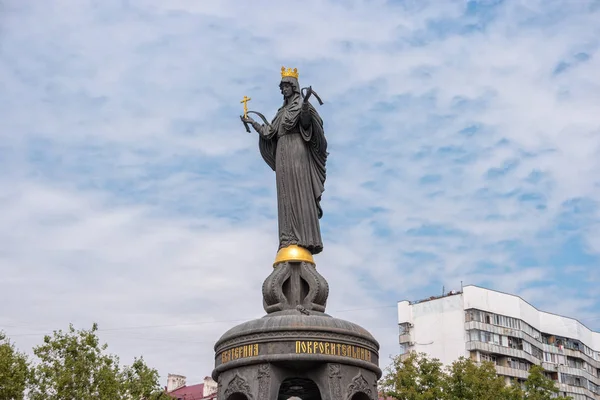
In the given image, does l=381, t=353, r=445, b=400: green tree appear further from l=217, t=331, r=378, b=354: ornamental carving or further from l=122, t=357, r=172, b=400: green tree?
l=217, t=331, r=378, b=354: ornamental carving

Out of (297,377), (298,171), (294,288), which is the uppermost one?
(298,171)

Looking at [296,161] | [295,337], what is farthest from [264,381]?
[296,161]

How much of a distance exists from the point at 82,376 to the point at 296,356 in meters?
22.7

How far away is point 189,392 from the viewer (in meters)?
66.7

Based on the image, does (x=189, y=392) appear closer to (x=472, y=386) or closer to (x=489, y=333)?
(x=489, y=333)

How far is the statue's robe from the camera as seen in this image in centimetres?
1791

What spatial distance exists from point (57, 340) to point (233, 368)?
74.9ft

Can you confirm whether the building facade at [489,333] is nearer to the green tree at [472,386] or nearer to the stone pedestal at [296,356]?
the green tree at [472,386]

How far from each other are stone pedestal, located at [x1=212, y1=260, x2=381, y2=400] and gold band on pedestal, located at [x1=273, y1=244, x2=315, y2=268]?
2.98 feet

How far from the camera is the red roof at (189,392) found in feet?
212

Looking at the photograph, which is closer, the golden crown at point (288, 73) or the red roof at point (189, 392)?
the golden crown at point (288, 73)

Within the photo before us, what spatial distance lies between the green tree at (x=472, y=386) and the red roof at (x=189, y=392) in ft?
96.4

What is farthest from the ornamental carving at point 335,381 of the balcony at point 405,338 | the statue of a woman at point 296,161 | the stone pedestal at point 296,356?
the balcony at point 405,338

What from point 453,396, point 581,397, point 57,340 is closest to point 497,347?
point 581,397
